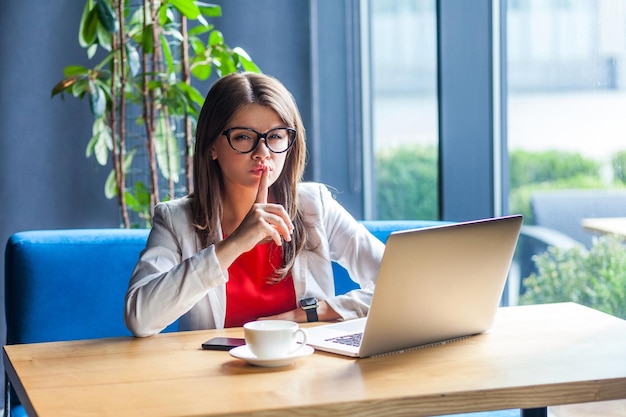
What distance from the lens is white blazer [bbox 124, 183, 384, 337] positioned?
1.75 m

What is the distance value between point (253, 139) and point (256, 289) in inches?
14.9

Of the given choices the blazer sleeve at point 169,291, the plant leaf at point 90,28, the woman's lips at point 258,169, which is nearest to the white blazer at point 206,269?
the blazer sleeve at point 169,291

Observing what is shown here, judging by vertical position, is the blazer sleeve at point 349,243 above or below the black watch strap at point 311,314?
above

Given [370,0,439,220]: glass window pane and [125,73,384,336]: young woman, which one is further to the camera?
[370,0,439,220]: glass window pane

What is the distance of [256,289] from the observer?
2.09 m

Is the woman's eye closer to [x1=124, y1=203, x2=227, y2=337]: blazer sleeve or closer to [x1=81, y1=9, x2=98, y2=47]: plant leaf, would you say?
[x1=124, y1=203, x2=227, y2=337]: blazer sleeve

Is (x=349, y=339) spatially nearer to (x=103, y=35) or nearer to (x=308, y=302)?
(x=308, y=302)

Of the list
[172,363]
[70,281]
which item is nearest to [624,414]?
[172,363]

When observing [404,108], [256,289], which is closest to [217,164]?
[256,289]

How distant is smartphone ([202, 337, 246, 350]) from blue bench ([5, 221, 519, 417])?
2.55ft

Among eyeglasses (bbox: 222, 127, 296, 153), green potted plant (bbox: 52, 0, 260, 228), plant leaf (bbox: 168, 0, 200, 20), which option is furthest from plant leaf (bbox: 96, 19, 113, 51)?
eyeglasses (bbox: 222, 127, 296, 153)

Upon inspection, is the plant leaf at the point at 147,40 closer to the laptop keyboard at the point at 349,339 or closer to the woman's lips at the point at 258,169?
the woman's lips at the point at 258,169

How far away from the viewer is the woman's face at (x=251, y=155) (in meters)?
1.94

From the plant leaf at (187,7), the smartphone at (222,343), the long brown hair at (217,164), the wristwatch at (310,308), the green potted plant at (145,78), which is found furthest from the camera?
the green potted plant at (145,78)
